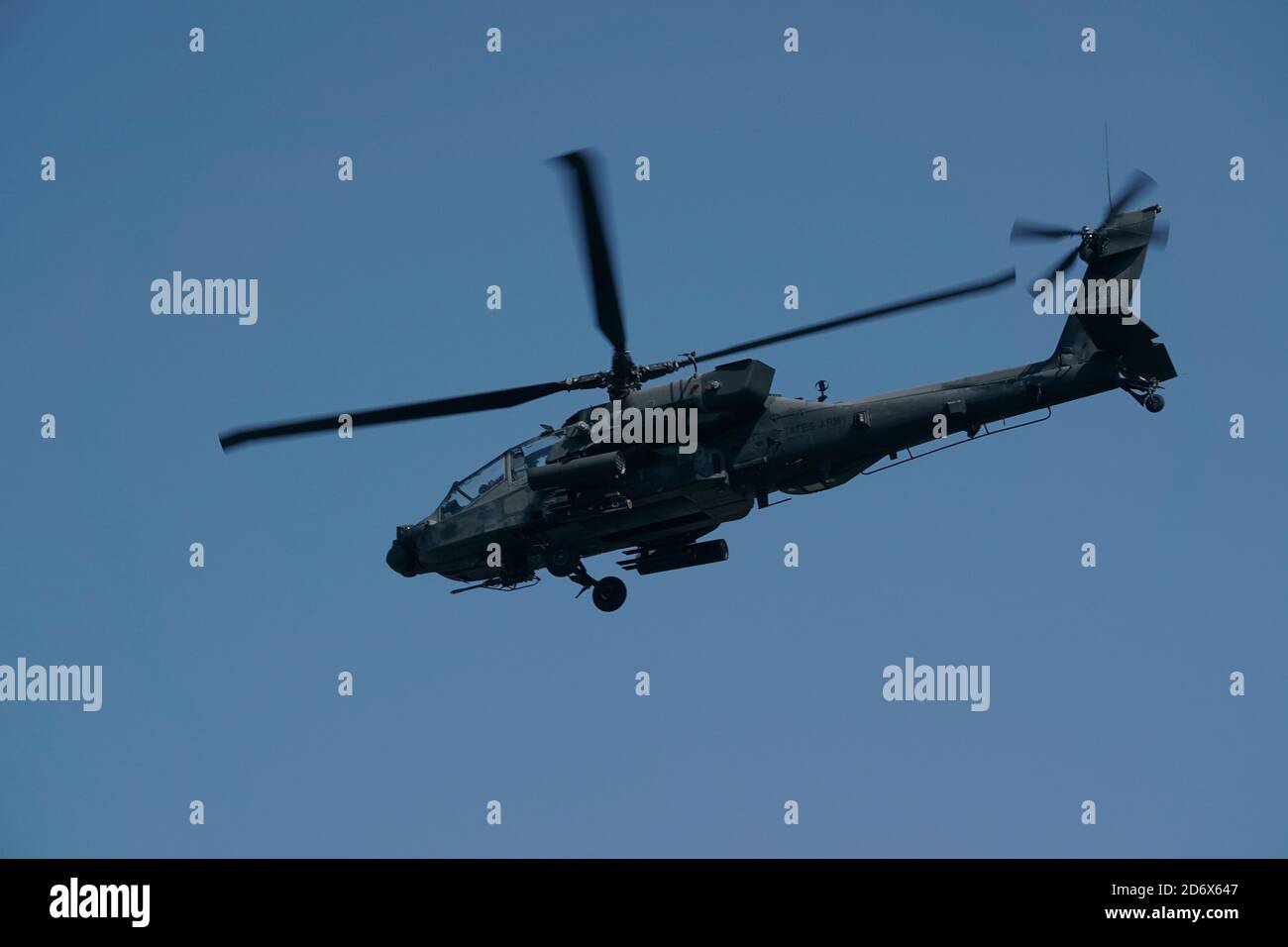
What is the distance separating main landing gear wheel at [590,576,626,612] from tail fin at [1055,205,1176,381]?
35.4 ft

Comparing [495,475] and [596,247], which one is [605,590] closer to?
[495,475]

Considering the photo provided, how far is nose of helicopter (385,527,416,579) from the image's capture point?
43906 mm

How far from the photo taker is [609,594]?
42.4 m

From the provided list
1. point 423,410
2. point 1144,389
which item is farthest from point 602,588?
point 1144,389

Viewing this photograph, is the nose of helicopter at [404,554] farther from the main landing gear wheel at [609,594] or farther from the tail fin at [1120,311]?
the tail fin at [1120,311]

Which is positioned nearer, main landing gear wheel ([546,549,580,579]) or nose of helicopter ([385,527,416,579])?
main landing gear wheel ([546,549,580,579])

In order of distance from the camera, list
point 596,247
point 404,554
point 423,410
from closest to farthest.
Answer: point 596,247 → point 423,410 → point 404,554

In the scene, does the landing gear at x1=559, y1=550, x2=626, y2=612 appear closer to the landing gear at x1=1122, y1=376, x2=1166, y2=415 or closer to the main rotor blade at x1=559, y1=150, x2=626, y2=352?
the main rotor blade at x1=559, y1=150, x2=626, y2=352

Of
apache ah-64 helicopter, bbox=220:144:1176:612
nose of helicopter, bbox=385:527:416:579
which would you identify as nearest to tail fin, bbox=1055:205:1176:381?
apache ah-64 helicopter, bbox=220:144:1176:612

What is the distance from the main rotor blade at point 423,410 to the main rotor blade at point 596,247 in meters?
2.07

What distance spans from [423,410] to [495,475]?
4077 millimetres

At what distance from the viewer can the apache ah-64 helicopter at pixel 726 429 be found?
39.3 meters

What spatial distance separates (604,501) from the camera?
40.9m
